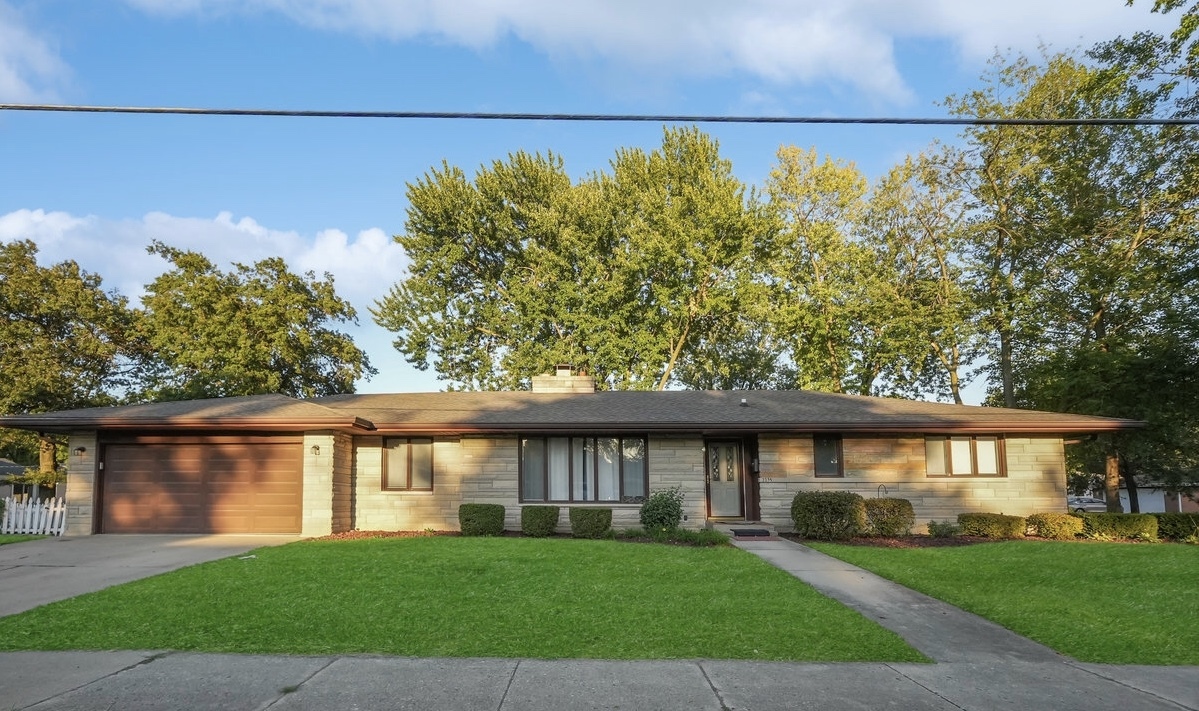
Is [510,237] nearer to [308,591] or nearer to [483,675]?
[308,591]

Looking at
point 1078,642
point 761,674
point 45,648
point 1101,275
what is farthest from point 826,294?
point 45,648

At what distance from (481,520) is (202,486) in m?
5.98

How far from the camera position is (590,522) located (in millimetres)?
14625

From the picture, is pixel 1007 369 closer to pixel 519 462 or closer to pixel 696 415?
pixel 696 415

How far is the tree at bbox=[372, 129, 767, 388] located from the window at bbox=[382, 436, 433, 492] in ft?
42.8

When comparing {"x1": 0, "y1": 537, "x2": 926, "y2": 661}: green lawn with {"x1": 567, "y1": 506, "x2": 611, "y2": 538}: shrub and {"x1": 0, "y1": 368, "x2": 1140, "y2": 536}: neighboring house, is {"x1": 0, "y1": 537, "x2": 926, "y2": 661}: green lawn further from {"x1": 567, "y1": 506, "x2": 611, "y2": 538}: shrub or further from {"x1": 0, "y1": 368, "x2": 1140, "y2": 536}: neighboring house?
{"x1": 0, "y1": 368, "x2": 1140, "y2": 536}: neighboring house

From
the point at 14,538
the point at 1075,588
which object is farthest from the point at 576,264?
the point at 1075,588

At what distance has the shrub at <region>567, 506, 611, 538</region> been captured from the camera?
1462 centimetres

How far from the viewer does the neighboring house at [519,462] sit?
591 inches

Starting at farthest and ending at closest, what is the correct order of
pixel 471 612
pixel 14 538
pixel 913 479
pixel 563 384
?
1. pixel 563 384
2. pixel 913 479
3. pixel 14 538
4. pixel 471 612

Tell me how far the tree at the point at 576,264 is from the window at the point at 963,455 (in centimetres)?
1257

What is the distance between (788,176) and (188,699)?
29.3m

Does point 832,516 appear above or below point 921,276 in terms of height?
below

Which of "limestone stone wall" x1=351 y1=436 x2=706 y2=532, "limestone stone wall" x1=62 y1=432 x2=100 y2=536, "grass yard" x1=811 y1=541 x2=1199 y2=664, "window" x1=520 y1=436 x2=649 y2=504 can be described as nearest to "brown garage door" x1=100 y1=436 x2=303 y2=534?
"limestone stone wall" x1=62 y1=432 x2=100 y2=536
